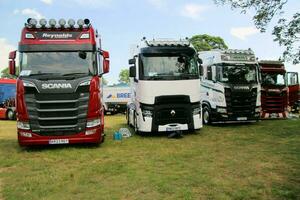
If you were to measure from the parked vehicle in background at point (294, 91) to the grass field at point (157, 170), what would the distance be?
43.9 feet

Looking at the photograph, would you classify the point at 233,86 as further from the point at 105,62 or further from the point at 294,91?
the point at 294,91

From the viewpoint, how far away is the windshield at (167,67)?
14.7m

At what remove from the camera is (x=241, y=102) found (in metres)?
18.4

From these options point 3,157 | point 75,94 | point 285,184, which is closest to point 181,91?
point 75,94

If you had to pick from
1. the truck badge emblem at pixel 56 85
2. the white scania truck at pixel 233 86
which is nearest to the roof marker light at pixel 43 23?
the truck badge emblem at pixel 56 85

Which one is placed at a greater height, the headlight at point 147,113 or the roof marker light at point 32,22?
the roof marker light at point 32,22

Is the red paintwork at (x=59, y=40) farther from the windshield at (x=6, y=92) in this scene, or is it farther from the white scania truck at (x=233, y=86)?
the windshield at (x=6, y=92)

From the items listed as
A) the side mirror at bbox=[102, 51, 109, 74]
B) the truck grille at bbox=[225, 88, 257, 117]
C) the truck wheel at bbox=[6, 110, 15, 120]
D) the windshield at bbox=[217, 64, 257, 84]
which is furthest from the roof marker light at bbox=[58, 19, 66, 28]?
the truck wheel at bbox=[6, 110, 15, 120]

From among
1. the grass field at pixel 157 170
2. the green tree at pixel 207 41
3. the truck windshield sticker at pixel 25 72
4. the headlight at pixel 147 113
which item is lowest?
the grass field at pixel 157 170

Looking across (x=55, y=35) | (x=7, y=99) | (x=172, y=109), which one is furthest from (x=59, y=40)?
(x=7, y=99)

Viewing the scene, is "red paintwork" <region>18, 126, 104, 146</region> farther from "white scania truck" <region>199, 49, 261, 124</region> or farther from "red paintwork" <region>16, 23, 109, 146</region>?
"white scania truck" <region>199, 49, 261, 124</region>

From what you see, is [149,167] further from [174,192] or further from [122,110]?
[122,110]

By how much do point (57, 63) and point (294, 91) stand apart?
20.6 m

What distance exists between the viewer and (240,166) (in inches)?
362
